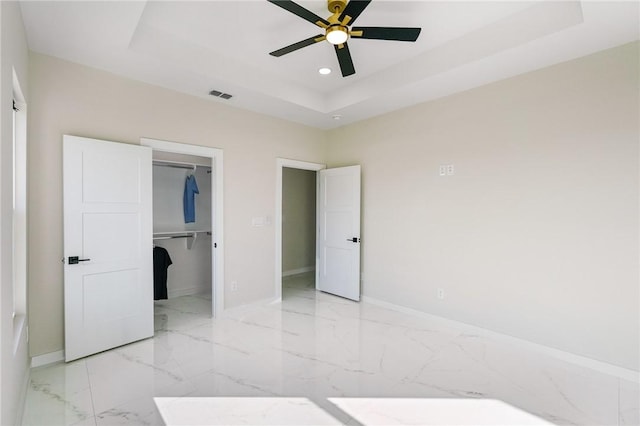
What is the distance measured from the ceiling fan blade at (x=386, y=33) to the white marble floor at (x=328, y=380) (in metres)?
2.60

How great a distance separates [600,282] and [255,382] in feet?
9.85

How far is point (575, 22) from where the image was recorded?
2238 millimetres

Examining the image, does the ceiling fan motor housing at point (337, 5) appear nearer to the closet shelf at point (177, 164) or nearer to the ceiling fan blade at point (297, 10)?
the ceiling fan blade at point (297, 10)

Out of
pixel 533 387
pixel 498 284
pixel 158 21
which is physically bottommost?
pixel 533 387

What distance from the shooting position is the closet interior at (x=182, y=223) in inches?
177

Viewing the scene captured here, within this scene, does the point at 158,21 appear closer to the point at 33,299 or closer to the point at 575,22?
the point at 33,299

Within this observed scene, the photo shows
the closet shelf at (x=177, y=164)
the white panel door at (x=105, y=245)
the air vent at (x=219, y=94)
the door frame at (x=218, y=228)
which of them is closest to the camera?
the white panel door at (x=105, y=245)

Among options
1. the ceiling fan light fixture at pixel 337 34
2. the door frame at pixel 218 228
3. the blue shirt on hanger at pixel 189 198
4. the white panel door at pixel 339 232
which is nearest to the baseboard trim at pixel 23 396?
the door frame at pixel 218 228

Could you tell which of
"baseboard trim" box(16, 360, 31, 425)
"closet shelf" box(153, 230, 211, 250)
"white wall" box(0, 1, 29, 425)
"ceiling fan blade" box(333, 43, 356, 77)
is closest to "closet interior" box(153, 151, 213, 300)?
"closet shelf" box(153, 230, 211, 250)

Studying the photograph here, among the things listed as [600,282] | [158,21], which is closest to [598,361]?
[600,282]

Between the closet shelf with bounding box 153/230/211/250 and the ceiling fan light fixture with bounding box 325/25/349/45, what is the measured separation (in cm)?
352

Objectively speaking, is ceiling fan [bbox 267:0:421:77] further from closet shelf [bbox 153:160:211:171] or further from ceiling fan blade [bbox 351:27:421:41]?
closet shelf [bbox 153:160:211:171]

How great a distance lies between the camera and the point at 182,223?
476 centimetres

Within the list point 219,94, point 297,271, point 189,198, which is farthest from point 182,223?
point 297,271
